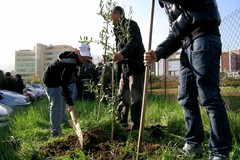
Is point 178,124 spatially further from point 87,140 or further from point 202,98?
point 202,98

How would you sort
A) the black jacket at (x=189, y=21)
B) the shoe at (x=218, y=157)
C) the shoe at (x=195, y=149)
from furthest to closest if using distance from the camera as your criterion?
the shoe at (x=195, y=149) → the black jacket at (x=189, y=21) → the shoe at (x=218, y=157)

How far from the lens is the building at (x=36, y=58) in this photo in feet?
378

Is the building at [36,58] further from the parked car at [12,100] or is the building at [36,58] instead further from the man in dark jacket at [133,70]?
the man in dark jacket at [133,70]

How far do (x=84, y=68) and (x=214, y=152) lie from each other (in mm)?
6615

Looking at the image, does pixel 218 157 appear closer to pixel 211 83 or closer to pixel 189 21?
pixel 211 83

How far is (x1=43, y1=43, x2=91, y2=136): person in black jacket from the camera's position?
4.43 meters

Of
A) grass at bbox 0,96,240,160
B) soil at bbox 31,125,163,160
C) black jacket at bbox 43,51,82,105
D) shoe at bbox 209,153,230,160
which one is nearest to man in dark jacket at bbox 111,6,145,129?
grass at bbox 0,96,240,160

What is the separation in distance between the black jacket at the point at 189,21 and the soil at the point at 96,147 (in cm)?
100

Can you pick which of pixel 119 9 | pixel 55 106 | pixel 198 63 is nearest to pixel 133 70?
pixel 119 9

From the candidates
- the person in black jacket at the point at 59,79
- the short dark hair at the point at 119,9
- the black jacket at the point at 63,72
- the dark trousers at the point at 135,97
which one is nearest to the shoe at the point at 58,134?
the person in black jacket at the point at 59,79

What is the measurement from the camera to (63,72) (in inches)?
178

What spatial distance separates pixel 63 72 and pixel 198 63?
2.47m

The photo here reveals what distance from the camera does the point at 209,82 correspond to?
8.17 feet

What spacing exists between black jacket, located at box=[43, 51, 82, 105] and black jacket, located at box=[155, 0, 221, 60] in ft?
6.52
